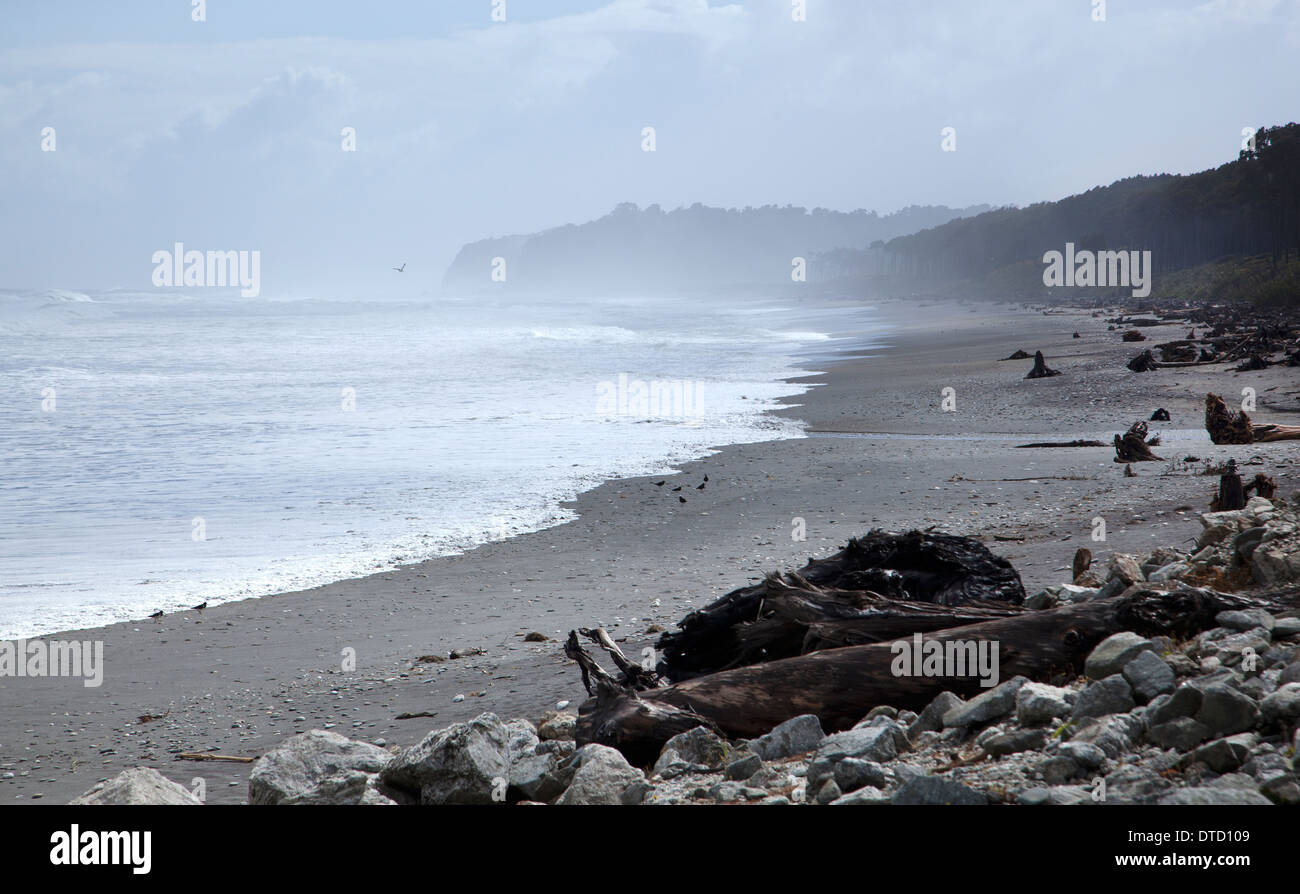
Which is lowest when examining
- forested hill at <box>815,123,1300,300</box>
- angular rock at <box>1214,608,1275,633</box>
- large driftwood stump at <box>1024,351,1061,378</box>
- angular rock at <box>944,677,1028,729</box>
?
angular rock at <box>944,677,1028,729</box>

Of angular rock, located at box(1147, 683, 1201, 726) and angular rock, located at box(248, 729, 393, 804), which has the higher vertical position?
angular rock, located at box(1147, 683, 1201, 726)

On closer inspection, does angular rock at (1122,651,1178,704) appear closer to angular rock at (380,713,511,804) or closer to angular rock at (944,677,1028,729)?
angular rock at (944,677,1028,729)

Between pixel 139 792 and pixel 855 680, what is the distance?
311cm

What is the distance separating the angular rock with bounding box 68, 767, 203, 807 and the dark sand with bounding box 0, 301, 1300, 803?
937 millimetres

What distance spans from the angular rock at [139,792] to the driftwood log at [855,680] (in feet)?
5.74

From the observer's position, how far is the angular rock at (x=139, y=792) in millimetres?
3959

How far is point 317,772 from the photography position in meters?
4.60

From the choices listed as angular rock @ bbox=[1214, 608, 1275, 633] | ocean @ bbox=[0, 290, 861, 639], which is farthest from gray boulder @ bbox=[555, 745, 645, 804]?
ocean @ bbox=[0, 290, 861, 639]

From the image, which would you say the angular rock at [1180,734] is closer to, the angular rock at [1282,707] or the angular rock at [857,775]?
the angular rock at [1282,707]

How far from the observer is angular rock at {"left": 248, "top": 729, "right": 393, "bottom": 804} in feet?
14.0

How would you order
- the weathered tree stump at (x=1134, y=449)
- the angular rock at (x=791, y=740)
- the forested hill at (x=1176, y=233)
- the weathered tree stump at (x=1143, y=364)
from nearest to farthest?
the angular rock at (x=791, y=740)
the weathered tree stump at (x=1134, y=449)
the weathered tree stump at (x=1143, y=364)
the forested hill at (x=1176, y=233)

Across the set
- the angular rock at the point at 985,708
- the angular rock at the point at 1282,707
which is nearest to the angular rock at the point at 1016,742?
the angular rock at the point at 985,708

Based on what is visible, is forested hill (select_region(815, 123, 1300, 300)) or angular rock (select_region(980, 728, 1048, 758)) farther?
forested hill (select_region(815, 123, 1300, 300))

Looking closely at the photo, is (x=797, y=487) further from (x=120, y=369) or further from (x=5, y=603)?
(x=120, y=369)
